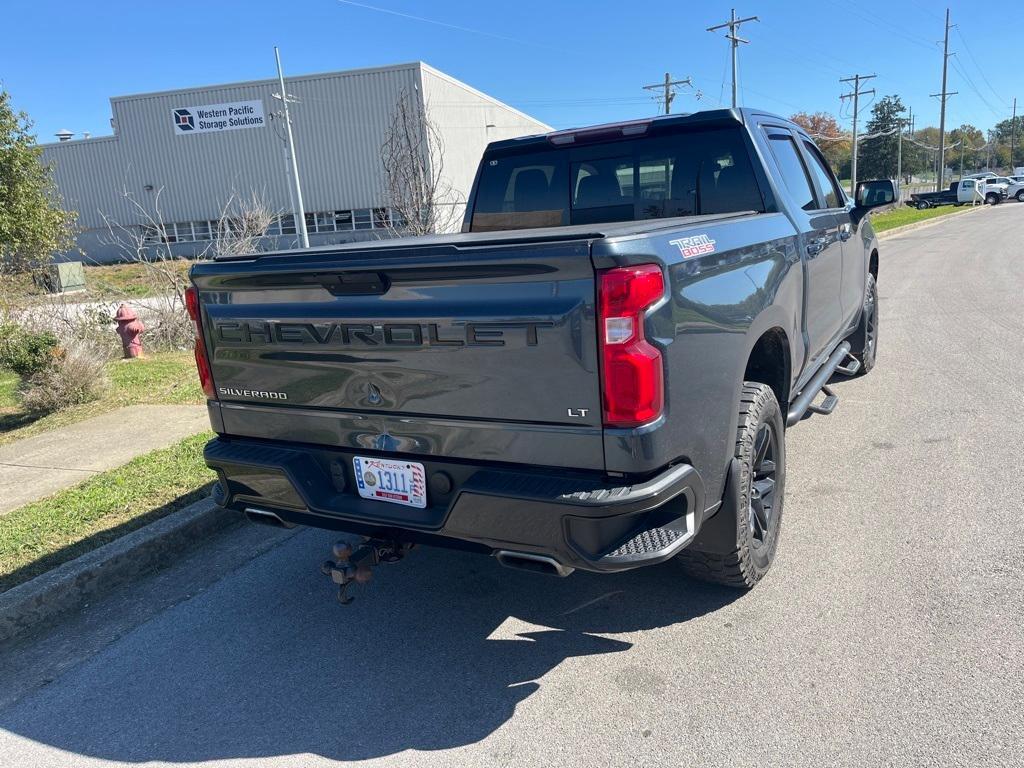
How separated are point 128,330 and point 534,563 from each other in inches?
348

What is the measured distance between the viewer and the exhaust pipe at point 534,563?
8.64 feet

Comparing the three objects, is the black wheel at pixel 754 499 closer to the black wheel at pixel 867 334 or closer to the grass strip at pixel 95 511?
the grass strip at pixel 95 511

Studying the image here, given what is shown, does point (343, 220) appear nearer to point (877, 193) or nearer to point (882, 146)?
point (877, 193)

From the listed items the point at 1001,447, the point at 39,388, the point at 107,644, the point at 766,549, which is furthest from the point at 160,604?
the point at 1001,447

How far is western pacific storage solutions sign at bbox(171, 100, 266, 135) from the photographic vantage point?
40656 millimetres

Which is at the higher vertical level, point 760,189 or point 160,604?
point 760,189

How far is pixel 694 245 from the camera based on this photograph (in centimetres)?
273

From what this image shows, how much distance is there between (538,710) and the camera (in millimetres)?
2797

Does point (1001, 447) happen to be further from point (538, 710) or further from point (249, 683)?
point (249, 683)

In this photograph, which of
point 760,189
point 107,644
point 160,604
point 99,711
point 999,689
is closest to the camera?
point 999,689

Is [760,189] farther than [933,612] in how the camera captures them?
Yes

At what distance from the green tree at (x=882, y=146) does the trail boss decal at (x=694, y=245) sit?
267 feet

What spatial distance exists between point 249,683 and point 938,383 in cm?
624

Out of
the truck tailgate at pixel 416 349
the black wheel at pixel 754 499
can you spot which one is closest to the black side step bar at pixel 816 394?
the black wheel at pixel 754 499
